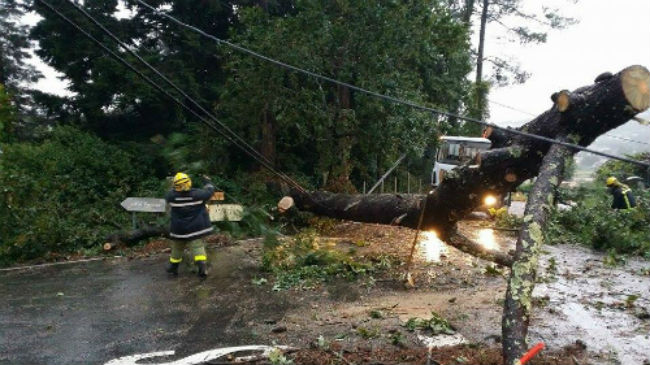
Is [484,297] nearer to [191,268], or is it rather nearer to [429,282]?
[429,282]

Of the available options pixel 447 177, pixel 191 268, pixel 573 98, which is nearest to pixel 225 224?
pixel 191 268

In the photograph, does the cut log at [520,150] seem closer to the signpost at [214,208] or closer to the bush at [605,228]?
the bush at [605,228]

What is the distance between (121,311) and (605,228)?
30.4 ft

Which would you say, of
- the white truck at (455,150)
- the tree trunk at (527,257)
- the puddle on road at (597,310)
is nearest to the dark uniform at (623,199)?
the puddle on road at (597,310)

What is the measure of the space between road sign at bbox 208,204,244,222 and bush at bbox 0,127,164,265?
2.55 metres

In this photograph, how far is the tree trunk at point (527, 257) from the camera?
344cm

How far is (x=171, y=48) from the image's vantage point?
16.6 meters

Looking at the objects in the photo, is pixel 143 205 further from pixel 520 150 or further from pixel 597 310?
pixel 597 310

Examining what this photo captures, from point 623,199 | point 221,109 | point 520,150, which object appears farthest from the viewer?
point 221,109

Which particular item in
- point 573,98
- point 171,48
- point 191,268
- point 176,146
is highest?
point 171,48

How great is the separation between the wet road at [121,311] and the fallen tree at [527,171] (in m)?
2.57

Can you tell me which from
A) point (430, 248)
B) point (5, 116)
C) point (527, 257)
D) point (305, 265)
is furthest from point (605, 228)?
point (5, 116)

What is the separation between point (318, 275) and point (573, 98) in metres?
4.19

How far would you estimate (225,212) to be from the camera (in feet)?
30.0
